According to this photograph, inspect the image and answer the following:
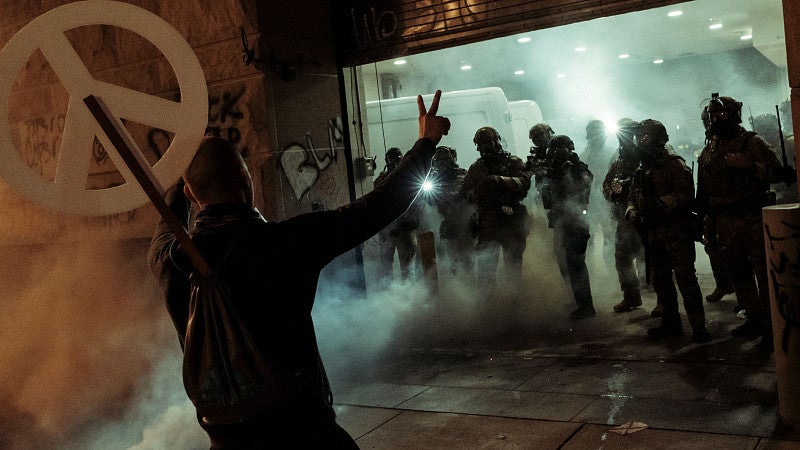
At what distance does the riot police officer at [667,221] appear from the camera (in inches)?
263

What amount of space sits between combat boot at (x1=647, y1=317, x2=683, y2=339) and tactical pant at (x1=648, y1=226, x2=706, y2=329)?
0.03 feet

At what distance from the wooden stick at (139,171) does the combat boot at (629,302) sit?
6917 millimetres

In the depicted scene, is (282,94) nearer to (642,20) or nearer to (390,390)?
(390,390)

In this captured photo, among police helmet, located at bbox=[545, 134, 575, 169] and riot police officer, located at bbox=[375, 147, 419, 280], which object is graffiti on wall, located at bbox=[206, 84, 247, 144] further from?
police helmet, located at bbox=[545, 134, 575, 169]

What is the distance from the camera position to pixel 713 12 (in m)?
13.5

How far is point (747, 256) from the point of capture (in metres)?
6.60

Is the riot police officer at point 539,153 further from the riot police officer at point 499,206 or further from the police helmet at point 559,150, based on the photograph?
the police helmet at point 559,150

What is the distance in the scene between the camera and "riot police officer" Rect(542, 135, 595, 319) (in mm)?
8180

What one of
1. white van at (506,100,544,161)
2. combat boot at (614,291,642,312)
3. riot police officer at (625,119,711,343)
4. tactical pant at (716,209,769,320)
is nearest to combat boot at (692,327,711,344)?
riot police officer at (625,119,711,343)

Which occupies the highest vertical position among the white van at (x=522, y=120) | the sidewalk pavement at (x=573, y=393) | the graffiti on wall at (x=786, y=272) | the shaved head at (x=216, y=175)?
the white van at (x=522, y=120)

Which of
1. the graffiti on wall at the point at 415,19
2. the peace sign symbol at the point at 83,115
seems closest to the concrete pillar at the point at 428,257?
the graffiti on wall at the point at 415,19

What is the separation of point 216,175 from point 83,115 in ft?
1.39

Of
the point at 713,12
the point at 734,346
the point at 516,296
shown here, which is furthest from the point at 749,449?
the point at 713,12

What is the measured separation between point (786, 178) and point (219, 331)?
5332 mm
